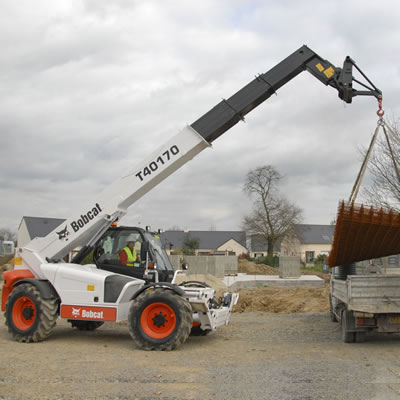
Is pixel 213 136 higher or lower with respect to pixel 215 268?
higher

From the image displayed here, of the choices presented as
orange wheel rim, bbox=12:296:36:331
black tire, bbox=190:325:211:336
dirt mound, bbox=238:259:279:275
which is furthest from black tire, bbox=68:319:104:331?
dirt mound, bbox=238:259:279:275

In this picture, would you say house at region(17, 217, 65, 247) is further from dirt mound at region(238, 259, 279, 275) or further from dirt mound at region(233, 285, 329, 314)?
dirt mound at region(233, 285, 329, 314)

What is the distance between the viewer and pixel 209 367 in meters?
7.36

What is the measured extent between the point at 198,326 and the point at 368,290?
3660 millimetres

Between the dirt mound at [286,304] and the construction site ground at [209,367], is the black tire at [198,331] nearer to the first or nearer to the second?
the construction site ground at [209,367]

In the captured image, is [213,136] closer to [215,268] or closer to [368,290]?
[368,290]

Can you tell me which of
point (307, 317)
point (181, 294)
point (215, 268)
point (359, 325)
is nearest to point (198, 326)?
point (181, 294)

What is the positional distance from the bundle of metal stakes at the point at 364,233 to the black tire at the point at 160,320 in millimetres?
3116

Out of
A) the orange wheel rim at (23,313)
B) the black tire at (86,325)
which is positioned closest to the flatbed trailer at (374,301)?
the black tire at (86,325)

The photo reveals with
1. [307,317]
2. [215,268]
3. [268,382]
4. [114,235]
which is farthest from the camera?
[215,268]

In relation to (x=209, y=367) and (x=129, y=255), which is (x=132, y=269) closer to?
(x=129, y=255)

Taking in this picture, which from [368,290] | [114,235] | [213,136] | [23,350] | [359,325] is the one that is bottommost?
[23,350]

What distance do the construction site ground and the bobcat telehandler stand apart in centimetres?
53

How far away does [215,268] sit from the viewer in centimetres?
3047
